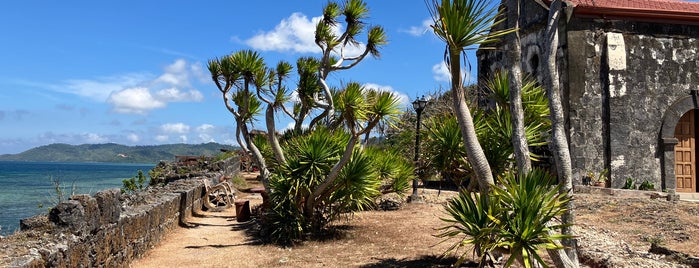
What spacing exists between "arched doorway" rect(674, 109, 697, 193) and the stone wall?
13.9 meters

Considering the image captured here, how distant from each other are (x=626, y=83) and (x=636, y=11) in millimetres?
1913

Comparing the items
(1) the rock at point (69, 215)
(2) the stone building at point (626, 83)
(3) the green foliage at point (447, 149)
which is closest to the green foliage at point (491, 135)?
(3) the green foliage at point (447, 149)

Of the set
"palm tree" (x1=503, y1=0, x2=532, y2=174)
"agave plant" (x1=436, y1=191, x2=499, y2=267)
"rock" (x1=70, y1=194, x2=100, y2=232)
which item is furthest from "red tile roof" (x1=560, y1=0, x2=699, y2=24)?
"rock" (x1=70, y1=194, x2=100, y2=232)

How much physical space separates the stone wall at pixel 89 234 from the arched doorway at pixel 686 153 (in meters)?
13.9

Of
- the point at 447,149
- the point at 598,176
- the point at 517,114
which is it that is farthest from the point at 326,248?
the point at 598,176

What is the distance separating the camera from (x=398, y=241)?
31.1ft

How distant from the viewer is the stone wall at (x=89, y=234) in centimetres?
550

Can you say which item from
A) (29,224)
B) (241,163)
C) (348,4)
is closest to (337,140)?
(348,4)

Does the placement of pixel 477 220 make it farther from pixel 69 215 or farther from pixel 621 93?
pixel 621 93

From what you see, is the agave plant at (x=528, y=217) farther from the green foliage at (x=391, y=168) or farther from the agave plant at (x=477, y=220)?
the green foliage at (x=391, y=168)

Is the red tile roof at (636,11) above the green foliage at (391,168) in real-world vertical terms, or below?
above

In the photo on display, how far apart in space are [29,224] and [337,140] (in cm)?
501

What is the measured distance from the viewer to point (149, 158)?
18912 centimetres

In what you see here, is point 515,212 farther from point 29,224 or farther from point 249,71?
point 249,71
